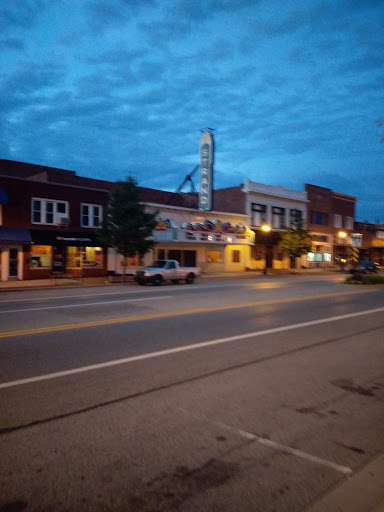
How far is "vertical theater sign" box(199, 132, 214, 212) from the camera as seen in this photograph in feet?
114

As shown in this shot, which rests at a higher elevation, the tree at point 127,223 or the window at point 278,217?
the window at point 278,217

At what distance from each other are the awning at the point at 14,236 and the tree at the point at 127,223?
4369mm

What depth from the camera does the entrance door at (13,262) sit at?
25.0 meters

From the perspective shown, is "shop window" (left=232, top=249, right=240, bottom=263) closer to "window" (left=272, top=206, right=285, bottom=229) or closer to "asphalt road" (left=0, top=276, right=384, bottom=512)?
"window" (left=272, top=206, right=285, bottom=229)

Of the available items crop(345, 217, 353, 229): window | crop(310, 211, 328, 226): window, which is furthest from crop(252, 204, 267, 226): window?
crop(345, 217, 353, 229): window

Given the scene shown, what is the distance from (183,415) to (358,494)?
212cm

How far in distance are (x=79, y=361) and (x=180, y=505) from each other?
14.1 ft

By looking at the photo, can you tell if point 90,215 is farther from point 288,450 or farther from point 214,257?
point 288,450

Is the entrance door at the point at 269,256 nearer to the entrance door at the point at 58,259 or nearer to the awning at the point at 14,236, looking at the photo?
the entrance door at the point at 58,259

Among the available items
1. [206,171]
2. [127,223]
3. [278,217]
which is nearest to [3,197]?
[127,223]

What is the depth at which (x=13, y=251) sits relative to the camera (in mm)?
25141

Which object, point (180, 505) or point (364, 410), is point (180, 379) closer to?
Result: point (364, 410)

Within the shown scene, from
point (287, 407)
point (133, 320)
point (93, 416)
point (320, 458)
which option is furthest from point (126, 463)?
point (133, 320)

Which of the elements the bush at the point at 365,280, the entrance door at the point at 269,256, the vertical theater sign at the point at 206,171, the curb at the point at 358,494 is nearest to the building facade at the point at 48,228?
the vertical theater sign at the point at 206,171
